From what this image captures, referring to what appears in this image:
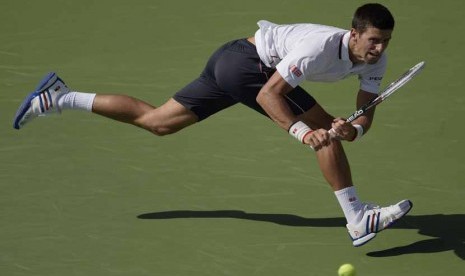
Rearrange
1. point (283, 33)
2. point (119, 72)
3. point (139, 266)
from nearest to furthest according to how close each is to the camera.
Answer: point (139, 266) → point (283, 33) → point (119, 72)

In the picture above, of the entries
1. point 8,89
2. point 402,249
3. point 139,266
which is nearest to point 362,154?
point 402,249

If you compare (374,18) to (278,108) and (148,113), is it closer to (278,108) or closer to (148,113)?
(278,108)

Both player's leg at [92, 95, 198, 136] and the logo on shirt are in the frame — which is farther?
player's leg at [92, 95, 198, 136]

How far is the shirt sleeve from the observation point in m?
8.52

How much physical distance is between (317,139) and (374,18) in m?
0.89

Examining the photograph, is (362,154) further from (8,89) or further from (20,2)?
(20,2)

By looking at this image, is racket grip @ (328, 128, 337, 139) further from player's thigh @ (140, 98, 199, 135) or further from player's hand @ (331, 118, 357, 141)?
player's thigh @ (140, 98, 199, 135)

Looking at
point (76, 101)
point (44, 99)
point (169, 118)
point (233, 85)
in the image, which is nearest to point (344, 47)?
point (233, 85)

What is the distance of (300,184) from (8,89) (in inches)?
132

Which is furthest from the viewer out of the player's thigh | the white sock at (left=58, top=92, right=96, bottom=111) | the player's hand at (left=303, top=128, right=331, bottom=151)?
the white sock at (left=58, top=92, right=96, bottom=111)

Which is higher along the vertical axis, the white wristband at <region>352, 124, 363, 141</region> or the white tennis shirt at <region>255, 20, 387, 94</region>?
the white tennis shirt at <region>255, 20, 387, 94</region>

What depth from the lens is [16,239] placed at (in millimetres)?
8375

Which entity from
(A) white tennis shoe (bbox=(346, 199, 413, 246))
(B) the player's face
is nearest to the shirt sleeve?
(B) the player's face

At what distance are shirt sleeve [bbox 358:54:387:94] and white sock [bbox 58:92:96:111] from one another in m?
2.14
